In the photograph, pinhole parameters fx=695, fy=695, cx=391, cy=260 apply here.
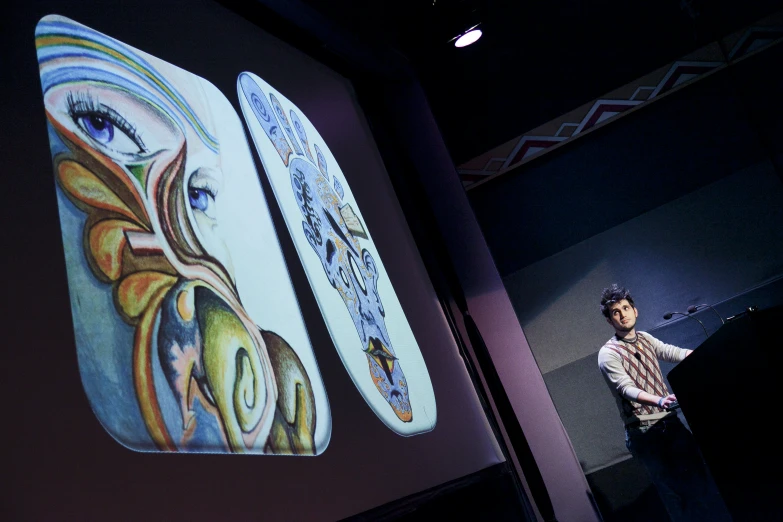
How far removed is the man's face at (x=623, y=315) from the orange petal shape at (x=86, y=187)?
2916 mm

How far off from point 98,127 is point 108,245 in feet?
0.75

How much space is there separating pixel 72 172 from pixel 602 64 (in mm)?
4619

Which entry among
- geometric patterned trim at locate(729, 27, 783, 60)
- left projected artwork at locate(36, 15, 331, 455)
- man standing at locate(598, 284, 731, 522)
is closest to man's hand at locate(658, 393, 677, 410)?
man standing at locate(598, 284, 731, 522)

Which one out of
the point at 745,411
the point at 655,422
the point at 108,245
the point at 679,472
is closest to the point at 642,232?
the point at 655,422

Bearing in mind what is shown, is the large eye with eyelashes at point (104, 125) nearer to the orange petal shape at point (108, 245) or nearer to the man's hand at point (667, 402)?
the orange petal shape at point (108, 245)

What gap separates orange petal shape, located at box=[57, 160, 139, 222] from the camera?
1081 mm

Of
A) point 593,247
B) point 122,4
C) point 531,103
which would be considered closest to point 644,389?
point 593,247

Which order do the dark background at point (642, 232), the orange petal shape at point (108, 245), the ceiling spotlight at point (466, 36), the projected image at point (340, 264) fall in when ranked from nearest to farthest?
the orange petal shape at point (108, 245) < the projected image at point (340, 264) < the ceiling spotlight at point (466, 36) < the dark background at point (642, 232)

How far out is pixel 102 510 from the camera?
2.94 feet

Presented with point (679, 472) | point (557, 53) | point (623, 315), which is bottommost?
point (679, 472)

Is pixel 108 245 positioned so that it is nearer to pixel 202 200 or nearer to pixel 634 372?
pixel 202 200

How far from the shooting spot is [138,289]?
1.12 m

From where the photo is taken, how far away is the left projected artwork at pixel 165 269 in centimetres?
104

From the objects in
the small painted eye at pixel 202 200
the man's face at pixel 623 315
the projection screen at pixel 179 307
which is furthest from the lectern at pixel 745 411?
the small painted eye at pixel 202 200
